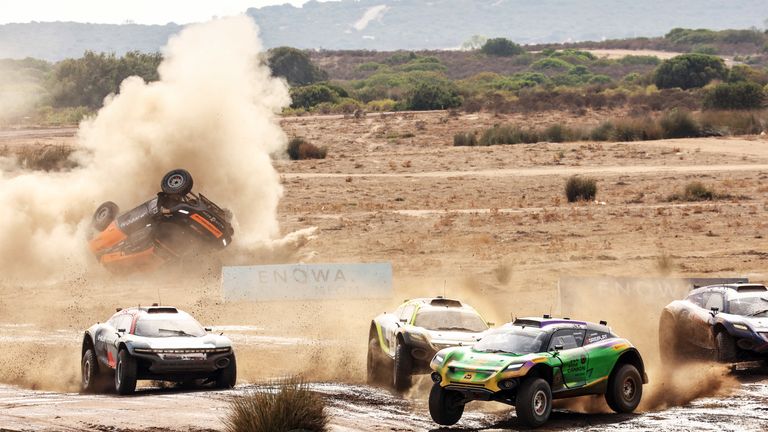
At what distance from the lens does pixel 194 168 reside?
37.8 m

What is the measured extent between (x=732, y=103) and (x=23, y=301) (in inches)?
1899

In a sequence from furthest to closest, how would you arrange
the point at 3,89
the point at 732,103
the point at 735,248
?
the point at 3,89, the point at 732,103, the point at 735,248

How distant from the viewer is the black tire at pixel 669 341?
22.0 metres

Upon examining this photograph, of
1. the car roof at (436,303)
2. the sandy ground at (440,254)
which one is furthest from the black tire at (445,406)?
the car roof at (436,303)

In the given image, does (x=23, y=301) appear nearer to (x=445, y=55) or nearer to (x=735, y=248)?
(x=735, y=248)

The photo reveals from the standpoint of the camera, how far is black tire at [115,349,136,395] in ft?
63.9

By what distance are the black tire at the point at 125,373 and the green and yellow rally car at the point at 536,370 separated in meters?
4.99

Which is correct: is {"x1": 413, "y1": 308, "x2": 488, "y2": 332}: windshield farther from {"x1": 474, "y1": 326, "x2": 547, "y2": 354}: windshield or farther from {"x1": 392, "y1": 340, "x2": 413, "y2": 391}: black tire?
{"x1": 474, "y1": 326, "x2": 547, "y2": 354}: windshield

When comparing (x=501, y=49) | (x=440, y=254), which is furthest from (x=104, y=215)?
(x=501, y=49)

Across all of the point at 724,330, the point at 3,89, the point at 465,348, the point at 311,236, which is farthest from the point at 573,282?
the point at 3,89

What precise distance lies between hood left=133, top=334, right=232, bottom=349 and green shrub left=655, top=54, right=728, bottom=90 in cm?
7555

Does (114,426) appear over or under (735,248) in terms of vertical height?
under

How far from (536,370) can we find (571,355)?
30.3 inches

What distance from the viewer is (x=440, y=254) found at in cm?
3691
